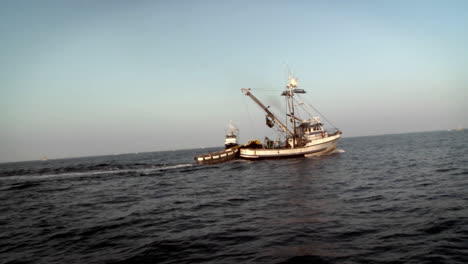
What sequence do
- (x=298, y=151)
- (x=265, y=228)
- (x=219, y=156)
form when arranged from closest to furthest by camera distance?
(x=265, y=228) < (x=298, y=151) < (x=219, y=156)

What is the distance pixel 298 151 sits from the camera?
159 feet

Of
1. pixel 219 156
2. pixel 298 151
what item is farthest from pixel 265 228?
pixel 219 156

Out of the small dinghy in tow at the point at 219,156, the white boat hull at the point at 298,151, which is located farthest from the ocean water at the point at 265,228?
the small dinghy in tow at the point at 219,156

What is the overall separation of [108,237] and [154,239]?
2396 mm

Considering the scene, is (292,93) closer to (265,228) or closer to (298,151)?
(298,151)

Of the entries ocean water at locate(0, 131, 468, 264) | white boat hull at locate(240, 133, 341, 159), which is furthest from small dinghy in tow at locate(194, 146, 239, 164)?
ocean water at locate(0, 131, 468, 264)

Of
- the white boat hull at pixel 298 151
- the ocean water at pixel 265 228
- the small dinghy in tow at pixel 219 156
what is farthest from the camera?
the small dinghy in tow at pixel 219 156

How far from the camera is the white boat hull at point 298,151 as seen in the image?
48406 mm

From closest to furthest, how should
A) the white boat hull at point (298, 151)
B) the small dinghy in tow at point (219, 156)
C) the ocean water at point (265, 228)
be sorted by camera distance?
the ocean water at point (265, 228)
the white boat hull at point (298, 151)
the small dinghy in tow at point (219, 156)

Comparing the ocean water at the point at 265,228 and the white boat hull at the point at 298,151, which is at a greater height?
the white boat hull at the point at 298,151

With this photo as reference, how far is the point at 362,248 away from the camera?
27.2 ft

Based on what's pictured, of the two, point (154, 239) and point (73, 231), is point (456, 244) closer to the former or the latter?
point (154, 239)

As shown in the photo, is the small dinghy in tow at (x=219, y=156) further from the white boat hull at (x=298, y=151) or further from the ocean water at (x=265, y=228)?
the ocean water at (x=265, y=228)

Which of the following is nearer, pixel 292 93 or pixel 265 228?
pixel 265 228
